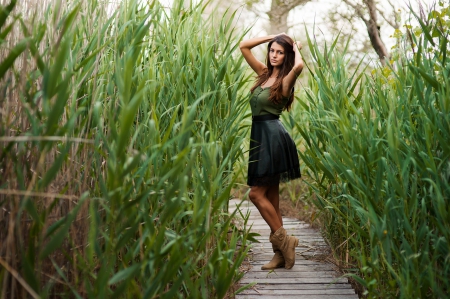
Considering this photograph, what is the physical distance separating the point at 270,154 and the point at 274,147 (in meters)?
0.05

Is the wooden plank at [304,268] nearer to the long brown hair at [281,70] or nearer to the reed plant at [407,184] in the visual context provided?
the reed plant at [407,184]

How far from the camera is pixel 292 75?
11.1 feet

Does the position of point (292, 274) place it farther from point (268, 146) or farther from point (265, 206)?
point (268, 146)

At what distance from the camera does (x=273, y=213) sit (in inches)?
136

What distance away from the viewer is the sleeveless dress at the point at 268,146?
11.3ft

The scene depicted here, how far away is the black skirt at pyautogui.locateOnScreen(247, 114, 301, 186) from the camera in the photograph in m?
3.43

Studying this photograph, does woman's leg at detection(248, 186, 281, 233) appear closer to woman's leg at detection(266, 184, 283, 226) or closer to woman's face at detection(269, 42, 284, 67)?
woman's leg at detection(266, 184, 283, 226)

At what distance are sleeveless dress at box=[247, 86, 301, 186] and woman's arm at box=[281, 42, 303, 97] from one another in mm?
85

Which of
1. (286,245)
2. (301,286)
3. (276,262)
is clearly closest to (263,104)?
(286,245)

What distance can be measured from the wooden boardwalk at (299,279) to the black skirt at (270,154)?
0.23 meters

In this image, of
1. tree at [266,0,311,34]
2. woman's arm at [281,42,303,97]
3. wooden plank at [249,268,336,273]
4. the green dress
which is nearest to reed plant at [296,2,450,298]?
wooden plank at [249,268,336,273]

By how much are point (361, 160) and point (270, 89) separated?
109cm

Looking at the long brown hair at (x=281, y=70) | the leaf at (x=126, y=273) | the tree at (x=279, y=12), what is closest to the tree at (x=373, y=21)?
the tree at (x=279, y=12)

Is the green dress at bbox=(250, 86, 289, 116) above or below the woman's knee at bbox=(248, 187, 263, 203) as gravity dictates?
above
